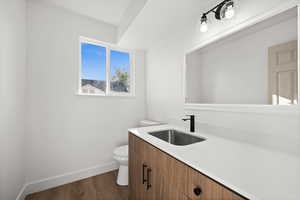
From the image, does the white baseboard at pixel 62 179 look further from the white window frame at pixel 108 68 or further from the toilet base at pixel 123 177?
the white window frame at pixel 108 68

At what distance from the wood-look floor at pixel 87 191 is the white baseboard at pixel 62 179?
51 millimetres

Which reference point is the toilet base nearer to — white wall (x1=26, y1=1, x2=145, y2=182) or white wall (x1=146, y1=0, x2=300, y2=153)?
white wall (x1=26, y1=1, x2=145, y2=182)

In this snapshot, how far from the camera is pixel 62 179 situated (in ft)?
5.61

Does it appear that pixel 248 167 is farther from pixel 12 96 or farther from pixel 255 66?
pixel 12 96

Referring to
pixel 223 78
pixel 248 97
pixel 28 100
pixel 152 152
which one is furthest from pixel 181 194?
pixel 28 100

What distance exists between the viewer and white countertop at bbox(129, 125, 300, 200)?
17.5 inches

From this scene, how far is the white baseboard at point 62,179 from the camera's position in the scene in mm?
1513

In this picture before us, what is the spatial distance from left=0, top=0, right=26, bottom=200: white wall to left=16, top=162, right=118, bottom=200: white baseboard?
13 cm

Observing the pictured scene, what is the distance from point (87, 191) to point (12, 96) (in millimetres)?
1384

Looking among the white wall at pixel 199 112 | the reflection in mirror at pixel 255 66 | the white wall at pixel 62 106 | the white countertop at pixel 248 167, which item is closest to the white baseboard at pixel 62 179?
the white wall at pixel 62 106

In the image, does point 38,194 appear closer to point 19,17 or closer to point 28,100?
point 28,100

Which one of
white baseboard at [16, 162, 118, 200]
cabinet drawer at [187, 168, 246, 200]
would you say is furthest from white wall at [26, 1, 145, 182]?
cabinet drawer at [187, 168, 246, 200]

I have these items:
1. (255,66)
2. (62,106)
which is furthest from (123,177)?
(255,66)

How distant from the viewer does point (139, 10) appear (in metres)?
1.39
